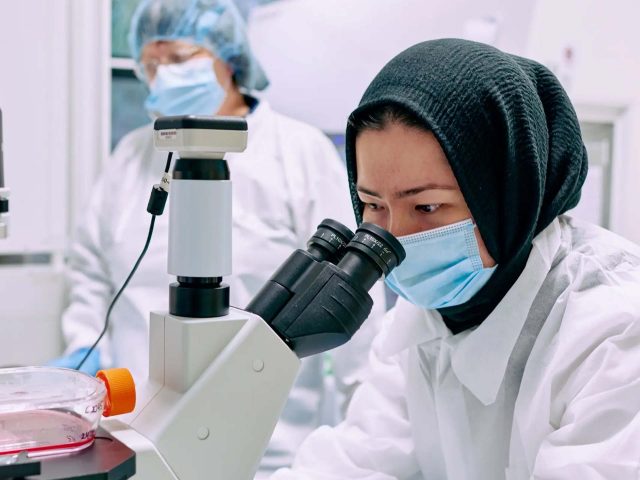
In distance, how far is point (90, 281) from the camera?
2115 mm

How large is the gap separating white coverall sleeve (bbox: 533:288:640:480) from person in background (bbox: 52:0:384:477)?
3.53 feet

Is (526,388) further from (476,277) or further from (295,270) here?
(295,270)

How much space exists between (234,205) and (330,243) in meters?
1.18

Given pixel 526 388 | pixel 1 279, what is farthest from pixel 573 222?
pixel 1 279

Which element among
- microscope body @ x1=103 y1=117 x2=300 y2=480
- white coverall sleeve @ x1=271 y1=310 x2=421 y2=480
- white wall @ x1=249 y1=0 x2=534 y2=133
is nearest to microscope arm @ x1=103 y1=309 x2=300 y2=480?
microscope body @ x1=103 y1=117 x2=300 y2=480

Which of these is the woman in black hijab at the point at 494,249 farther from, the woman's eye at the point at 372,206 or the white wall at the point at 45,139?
the white wall at the point at 45,139

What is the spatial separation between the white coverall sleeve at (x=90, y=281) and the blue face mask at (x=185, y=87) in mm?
310

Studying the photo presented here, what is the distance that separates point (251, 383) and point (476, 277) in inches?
17.7

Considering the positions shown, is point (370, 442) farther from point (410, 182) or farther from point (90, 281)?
point (90, 281)

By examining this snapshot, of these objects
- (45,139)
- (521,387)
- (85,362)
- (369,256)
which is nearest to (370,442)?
(521,387)

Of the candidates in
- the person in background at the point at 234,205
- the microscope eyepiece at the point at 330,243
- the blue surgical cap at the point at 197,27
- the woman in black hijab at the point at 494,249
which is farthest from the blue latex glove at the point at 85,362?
the microscope eyepiece at the point at 330,243

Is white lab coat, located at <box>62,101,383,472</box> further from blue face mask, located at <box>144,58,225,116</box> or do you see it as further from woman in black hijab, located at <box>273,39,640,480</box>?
woman in black hijab, located at <box>273,39,640,480</box>

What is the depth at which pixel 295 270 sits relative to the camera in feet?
2.52

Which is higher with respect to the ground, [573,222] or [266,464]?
[573,222]
